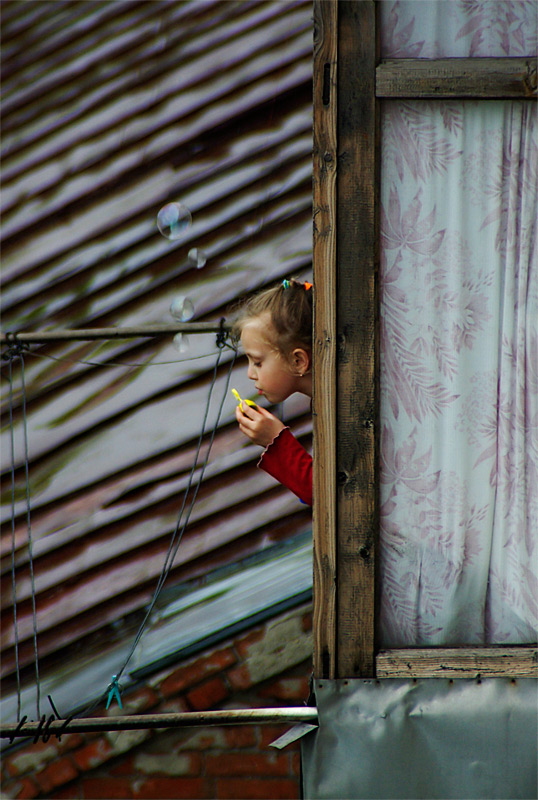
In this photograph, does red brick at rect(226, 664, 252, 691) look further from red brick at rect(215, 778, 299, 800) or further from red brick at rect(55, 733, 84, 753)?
red brick at rect(55, 733, 84, 753)

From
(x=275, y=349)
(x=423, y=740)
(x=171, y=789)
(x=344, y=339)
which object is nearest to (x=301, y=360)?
(x=275, y=349)

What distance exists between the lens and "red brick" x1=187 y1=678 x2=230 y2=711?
109 inches

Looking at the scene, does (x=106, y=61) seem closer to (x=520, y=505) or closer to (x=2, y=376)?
(x=2, y=376)

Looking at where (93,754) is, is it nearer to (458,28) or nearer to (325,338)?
(325,338)

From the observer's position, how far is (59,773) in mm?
2775

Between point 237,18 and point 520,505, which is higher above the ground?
point 237,18

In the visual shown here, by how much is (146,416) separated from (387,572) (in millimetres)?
1334

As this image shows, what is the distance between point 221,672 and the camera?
2.79 meters

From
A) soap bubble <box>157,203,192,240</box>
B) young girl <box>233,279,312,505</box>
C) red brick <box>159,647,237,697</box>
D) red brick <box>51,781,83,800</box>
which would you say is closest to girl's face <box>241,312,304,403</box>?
young girl <box>233,279,312,505</box>

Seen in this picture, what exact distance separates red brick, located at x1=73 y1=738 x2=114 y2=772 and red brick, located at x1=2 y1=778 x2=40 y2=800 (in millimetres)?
181

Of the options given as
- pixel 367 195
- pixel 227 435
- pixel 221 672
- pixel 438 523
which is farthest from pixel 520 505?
pixel 221 672

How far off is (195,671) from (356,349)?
1.68 metres

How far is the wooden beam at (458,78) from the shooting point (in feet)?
5.08

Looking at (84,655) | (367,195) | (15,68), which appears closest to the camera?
(367,195)
